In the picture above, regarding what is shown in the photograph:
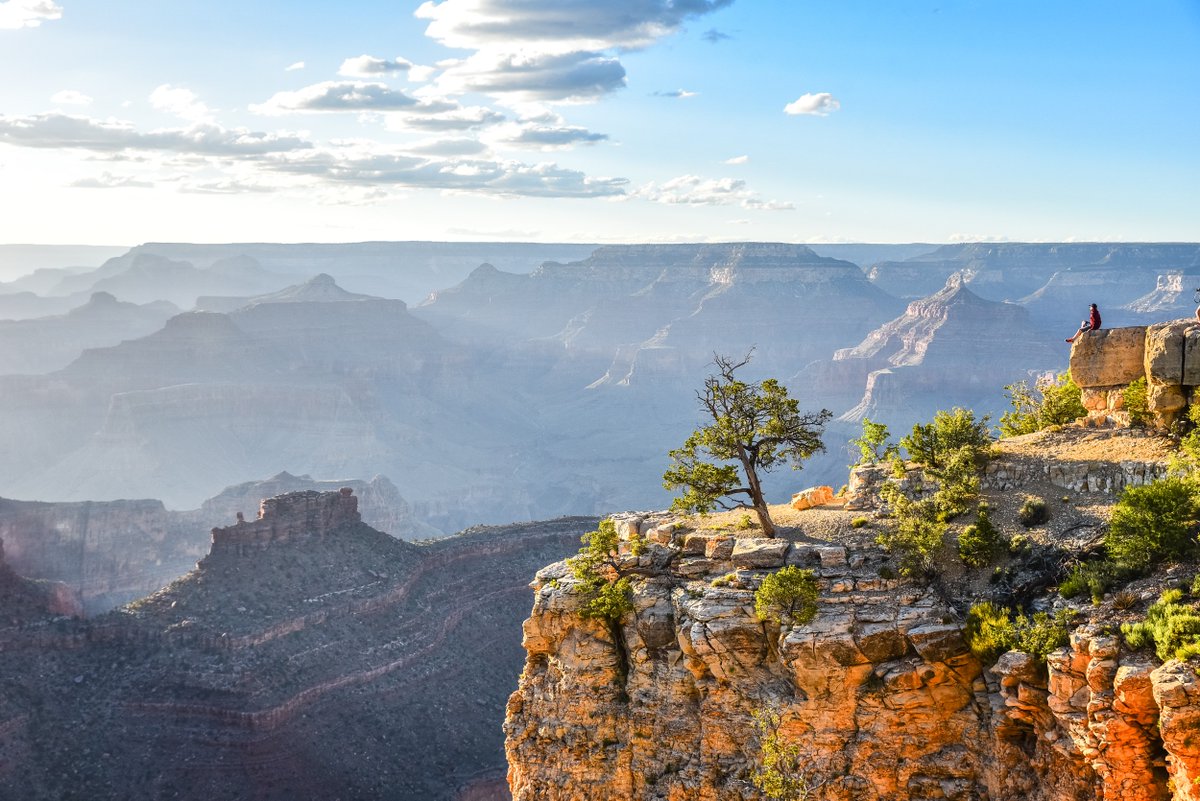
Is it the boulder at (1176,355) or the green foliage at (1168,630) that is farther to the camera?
the boulder at (1176,355)

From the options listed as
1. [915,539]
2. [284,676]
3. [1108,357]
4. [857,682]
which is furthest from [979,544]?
[284,676]

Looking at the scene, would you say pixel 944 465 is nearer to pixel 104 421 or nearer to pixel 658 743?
pixel 658 743

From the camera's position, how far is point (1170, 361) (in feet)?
94.0

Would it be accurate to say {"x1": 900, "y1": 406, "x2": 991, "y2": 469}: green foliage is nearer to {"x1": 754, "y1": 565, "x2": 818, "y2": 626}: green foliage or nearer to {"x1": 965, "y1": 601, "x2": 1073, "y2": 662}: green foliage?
{"x1": 965, "y1": 601, "x2": 1073, "y2": 662}: green foliage

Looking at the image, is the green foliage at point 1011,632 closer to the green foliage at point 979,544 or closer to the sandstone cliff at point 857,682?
the sandstone cliff at point 857,682

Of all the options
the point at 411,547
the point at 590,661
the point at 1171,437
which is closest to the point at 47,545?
the point at 411,547

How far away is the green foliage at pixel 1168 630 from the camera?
20766 mm

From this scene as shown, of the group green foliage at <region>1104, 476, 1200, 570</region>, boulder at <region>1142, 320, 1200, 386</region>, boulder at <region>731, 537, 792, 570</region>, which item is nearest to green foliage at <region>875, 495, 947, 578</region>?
boulder at <region>731, 537, 792, 570</region>

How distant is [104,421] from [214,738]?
14017 centimetres

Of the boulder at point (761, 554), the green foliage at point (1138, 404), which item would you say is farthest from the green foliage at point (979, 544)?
the green foliage at point (1138, 404)

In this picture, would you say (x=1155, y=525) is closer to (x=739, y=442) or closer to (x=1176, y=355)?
(x=1176, y=355)

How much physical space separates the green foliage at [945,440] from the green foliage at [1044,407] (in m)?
3.14

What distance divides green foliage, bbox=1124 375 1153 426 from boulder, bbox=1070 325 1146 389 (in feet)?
2.72

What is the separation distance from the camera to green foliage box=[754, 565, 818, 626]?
25.5 metres
